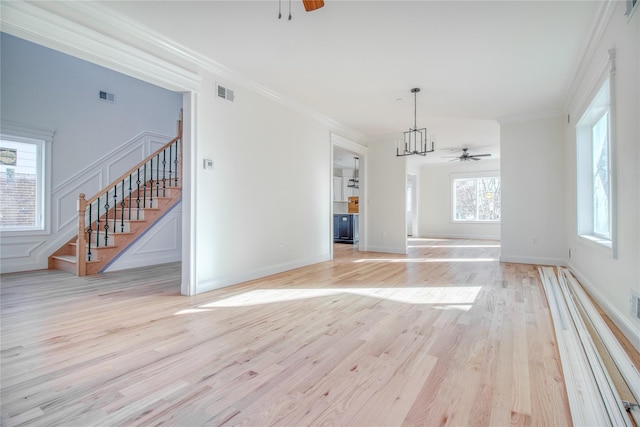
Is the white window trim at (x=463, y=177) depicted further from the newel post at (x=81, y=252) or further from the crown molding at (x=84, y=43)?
the newel post at (x=81, y=252)

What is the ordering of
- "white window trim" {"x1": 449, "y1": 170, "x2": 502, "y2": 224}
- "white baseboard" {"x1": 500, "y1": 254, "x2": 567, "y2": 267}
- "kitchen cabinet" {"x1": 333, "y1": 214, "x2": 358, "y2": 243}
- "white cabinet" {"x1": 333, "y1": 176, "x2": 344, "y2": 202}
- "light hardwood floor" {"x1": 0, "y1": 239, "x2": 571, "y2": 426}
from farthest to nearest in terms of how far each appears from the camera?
1. "white cabinet" {"x1": 333, "y1": 176, "x2": 344, "y2": 202}
2. "white window trim" {"x1": 449, "y1": 170, "x2": 502, "y2": 224}
3. "kitchen cabinet" {"x1": 333, "y1": 214, "x2": 358, "y2": 243}
4. "white baseboard" {"x1": 500, "y1": 254, "x2": 567, "y2": 267}
5. "light hardwood floor" {"x1": 0, "y1": 239, "x2": 571, "y2": 426}

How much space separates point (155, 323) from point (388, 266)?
3.75 m

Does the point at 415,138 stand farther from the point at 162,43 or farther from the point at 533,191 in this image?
the point at 162,43

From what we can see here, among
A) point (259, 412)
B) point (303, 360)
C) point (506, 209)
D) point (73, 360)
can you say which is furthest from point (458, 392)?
point (506, 209)

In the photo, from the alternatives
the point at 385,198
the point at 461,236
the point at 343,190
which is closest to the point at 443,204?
the point at 461,236

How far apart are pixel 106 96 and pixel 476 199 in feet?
35.1

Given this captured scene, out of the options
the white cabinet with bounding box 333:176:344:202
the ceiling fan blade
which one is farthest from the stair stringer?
the white cabinet with bounding box 333:176:344:202

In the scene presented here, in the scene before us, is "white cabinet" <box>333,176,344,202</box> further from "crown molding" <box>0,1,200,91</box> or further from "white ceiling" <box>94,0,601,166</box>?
"crown molding" <box>0,1,200,91</box>

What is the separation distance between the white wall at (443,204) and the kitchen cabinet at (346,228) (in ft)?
11.9

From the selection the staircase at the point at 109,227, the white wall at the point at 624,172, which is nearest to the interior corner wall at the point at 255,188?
the staircase at the point at 109,227

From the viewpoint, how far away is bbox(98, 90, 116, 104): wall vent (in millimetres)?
5915

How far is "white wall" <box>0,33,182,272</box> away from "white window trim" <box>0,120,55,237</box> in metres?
0.06

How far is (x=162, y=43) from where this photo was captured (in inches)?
121

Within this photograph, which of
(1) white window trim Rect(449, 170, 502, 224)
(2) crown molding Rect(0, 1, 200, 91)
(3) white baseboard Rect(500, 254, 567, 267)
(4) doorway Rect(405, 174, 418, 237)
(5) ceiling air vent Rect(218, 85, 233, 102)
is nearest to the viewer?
(2) crown molding Rect(0, 1, 200, 91)
